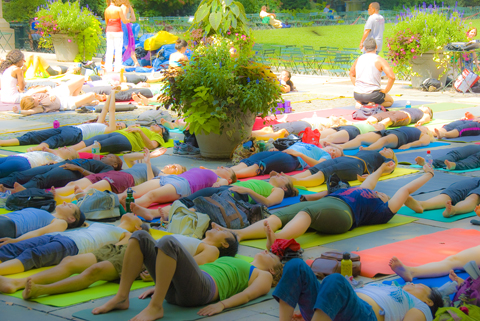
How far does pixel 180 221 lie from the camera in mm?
4895

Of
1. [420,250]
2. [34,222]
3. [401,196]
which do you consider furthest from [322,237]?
[34,222]

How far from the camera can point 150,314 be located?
330cm

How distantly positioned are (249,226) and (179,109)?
12.2ft

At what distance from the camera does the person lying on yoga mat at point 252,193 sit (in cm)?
532

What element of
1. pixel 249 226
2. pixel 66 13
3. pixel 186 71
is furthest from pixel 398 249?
pixel 66 13

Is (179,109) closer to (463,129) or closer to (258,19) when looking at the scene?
(463,129)

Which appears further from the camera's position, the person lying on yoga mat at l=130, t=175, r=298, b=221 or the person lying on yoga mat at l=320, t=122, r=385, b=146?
the person lying on yoga mat at l=320, t=122, r=385, b=146

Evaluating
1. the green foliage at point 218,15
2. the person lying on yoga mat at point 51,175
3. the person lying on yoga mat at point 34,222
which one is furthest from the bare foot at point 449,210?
the green foliage at point 218,15

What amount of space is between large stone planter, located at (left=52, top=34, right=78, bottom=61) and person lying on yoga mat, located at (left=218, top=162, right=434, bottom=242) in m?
17.5

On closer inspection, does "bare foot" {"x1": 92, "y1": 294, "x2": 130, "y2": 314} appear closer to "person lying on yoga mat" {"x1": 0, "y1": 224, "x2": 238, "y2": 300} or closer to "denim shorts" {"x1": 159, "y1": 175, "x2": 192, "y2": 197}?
"person lying on yoga mat" {"x1": 0, "y1": 224, "x2": 238, "y2": 300}

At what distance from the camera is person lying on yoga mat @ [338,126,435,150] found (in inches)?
338

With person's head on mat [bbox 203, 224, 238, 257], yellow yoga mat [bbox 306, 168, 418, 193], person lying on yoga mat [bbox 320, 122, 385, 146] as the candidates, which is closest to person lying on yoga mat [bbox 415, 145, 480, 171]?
yellow yoga mat [bbox 306, 168, 418, 193]

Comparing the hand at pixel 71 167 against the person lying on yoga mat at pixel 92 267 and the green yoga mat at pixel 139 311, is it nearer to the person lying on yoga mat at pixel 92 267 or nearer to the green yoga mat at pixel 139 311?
the person lying on yoga mat at pixel 92 267

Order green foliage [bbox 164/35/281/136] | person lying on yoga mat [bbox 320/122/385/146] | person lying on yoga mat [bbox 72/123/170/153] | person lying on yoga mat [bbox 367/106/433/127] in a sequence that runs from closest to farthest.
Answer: green foliage [bbox 164/35/281/136], person lying on yoga mat [bbox 72/123/170/153], person lying on yoga mat [bbox 320/122/385/146], person lying on yoga mat [bbox 367/106/433/127]
